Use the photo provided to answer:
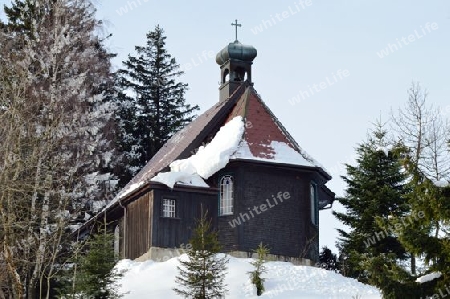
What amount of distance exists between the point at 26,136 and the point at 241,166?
8.83m

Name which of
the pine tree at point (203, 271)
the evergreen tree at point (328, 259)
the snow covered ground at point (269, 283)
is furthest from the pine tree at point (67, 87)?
the evergreen tree at point (328, 259)

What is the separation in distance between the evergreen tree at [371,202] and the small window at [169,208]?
599cm

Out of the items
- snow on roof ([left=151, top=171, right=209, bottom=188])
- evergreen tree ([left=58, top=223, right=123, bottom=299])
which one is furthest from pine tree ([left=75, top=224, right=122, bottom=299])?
snow on roof ([left=151, top=171, right=209, bottom=188])

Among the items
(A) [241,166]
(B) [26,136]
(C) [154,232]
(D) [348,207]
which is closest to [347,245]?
(D) [348,207]

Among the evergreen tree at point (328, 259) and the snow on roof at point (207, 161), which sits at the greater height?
the snow on roof at point (207, 161)

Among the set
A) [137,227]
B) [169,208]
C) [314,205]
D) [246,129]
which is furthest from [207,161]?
[314,205]

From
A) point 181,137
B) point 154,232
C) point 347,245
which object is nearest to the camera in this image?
point 154,232

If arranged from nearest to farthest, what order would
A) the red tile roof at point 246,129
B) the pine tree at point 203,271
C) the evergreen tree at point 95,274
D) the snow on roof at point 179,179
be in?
the pine tree at point 203,271, the evergreen tree at point 95,274, the snow on roof at point 179,179, the red tile roof at point 246,129

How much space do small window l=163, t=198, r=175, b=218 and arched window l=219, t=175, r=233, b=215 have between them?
154cm

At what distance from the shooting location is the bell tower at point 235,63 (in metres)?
31.6

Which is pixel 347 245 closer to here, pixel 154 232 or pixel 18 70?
pixel 154 232

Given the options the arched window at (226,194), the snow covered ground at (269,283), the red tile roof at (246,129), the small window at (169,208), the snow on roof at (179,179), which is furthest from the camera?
the red tile roof at (246,129)

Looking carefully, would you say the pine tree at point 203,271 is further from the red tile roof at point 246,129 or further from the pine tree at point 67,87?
the red tile roof at point 246,129

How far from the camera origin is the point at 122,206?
30.4m
